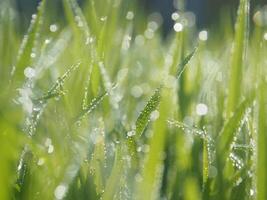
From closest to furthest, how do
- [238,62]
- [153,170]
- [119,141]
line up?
[153,170] → [119,141] → [238,62]

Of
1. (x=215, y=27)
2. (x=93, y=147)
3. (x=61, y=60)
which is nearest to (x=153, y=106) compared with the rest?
(x=93, y=147)

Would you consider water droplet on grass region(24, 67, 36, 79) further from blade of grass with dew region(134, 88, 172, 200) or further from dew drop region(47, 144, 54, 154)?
blade of grass with dew region(134, 88, 172, 200)

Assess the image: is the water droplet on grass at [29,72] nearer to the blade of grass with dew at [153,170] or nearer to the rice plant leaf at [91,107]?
the rice plant leaf at [91,107]

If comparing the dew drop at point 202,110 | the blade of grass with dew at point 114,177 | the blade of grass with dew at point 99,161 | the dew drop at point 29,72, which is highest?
the dew drop at point 202,110

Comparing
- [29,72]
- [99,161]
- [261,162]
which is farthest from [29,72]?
[261,162]

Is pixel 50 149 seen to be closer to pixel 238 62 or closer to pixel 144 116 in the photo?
pixel 144 116

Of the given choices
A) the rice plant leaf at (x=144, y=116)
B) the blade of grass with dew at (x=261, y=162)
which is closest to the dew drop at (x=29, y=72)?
the rice plant leaf at (x=144, y=116)

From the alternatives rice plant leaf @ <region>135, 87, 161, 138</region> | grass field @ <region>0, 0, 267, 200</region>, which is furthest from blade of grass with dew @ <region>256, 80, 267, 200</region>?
rice plant leaf @ <region>135, 87, 161, 138</region>

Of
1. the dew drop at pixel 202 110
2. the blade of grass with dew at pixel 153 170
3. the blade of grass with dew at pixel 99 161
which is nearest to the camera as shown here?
the blade of grass with dew at pixel 153 170
